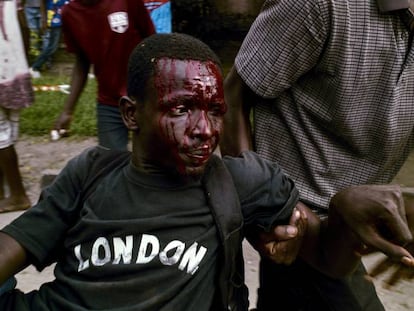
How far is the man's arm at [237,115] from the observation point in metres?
Answer: 2.10

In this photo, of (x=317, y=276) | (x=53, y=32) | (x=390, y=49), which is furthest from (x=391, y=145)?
(x=53, y=32)

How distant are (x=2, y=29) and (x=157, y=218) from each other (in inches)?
123

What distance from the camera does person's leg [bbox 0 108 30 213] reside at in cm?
452

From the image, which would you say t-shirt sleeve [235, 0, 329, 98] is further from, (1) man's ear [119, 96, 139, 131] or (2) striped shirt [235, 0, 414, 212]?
(1) man's ear [119, 96, 139, 131]

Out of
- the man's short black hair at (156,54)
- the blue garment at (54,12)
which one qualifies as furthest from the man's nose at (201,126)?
the blue garment at (54,12)

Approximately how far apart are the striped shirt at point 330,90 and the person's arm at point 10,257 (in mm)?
824

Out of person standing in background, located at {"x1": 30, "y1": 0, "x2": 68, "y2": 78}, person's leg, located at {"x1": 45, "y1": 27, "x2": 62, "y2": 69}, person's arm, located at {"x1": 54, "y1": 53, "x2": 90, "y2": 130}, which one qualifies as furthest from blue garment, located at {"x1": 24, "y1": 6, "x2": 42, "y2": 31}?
person's arm, located at {"x1": 54, "y1": 53, "x2": 90, "y2": 130}

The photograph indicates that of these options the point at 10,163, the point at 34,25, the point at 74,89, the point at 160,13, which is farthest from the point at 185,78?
the point at 34,25

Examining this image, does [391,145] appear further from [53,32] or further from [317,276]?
[53,32]

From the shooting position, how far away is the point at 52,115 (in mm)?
7055

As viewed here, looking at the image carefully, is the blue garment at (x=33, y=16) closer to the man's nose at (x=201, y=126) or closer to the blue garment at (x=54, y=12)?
the blue garment at (x=54, y=12)

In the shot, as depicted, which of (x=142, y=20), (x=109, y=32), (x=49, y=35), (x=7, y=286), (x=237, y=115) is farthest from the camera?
(x=49, y=35)

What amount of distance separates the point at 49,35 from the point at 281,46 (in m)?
7.77

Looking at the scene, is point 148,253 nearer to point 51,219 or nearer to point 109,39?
point 51,219
